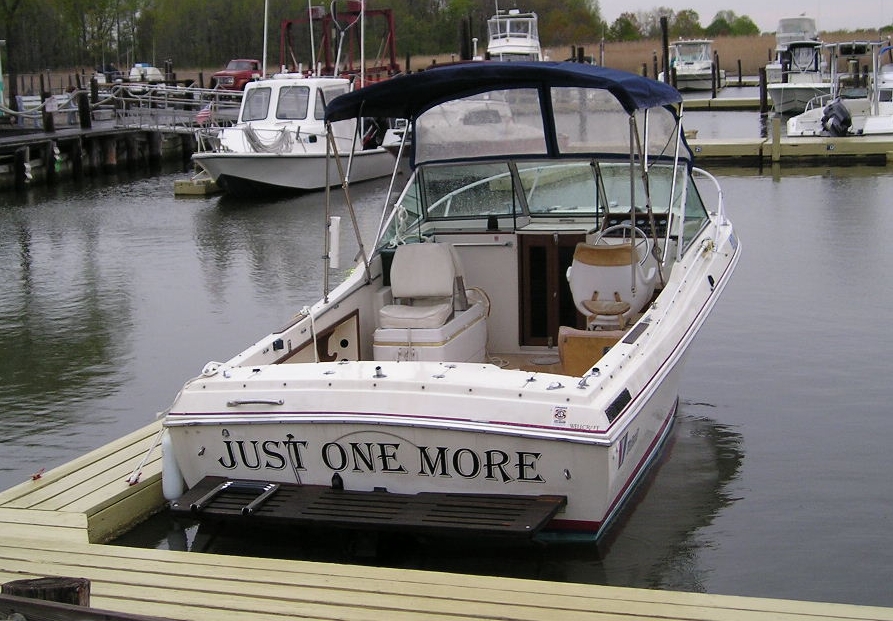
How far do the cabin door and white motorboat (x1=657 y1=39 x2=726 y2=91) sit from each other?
46553 mm

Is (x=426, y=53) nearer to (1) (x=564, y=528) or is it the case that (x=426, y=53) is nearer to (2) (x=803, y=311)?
(2) (x=803, y=311)

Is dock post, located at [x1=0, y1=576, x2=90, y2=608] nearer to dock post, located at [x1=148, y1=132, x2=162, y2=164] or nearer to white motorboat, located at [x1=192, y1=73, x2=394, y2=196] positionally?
white motorboat, located at [x1=192, y1=73, x2=394, y2=196]

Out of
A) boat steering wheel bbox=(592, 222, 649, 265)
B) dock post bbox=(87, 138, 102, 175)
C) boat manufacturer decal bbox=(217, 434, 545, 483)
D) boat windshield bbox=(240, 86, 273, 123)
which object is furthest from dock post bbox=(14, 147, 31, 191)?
boat manufacturer decal bbox=(217, 434, 545, 483)

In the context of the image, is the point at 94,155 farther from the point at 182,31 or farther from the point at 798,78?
the point at 182,31

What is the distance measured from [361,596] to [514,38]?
112ft

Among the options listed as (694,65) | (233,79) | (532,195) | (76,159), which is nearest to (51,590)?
(532,195)

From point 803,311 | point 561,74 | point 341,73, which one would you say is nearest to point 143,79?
point 341,73

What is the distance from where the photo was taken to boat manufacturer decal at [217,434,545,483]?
5547 mm

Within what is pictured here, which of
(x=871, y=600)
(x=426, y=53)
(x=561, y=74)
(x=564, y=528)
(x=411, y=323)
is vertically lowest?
(x=871, y=600)

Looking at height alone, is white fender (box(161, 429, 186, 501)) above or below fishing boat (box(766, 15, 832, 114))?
below

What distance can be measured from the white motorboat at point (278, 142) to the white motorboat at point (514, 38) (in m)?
13.6

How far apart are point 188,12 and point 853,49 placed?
47.8 meters

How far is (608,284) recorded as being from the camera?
7.32 m

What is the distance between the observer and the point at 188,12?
7281cm
